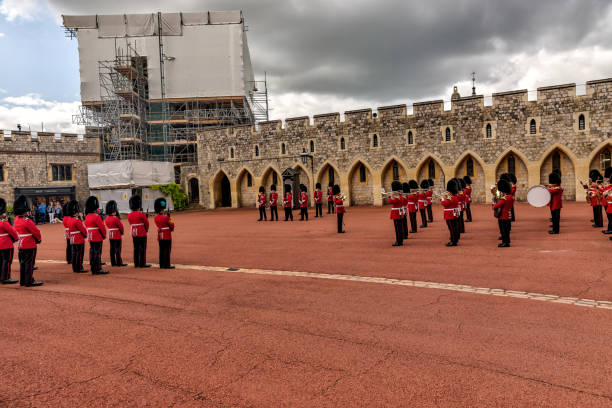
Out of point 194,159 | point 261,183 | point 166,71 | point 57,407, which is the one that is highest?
point 166,71

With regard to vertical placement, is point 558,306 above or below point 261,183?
below

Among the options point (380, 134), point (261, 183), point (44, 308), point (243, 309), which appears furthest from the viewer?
point (261, 183)

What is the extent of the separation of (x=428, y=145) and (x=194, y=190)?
59.8 feet

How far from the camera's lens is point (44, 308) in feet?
18.5

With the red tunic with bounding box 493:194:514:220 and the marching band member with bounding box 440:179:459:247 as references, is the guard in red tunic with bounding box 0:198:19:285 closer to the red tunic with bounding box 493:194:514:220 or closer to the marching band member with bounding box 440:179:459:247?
the marching band member with bounding box 440:179:459:247

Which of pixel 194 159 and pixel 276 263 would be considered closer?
pixel 276 263

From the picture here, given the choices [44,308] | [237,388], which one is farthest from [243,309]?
[44,308]

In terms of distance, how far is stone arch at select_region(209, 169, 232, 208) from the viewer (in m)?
28.9

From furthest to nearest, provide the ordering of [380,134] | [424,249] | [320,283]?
[380,134] < [424,249] < [320,283]

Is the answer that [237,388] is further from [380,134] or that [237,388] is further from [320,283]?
[380,134]

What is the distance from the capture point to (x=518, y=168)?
20.8m

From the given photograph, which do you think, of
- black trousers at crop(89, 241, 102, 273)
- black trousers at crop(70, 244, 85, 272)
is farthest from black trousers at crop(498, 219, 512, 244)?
black trousers at crop(70, 244, 85, 272)

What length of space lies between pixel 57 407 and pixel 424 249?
7.69 metres

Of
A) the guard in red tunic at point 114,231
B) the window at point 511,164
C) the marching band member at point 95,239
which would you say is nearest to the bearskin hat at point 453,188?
the guard in red tunic at point 114,231
